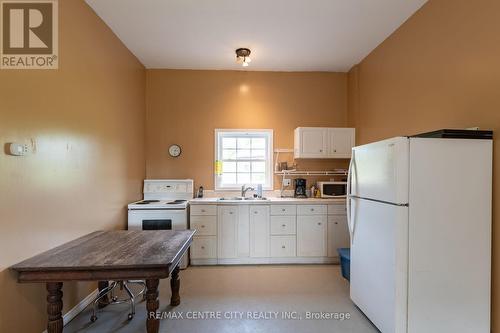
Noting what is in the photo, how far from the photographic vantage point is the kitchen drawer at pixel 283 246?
3.52 metres

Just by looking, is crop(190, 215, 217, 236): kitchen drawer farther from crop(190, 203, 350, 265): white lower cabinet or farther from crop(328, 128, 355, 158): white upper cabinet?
crop(328, 128, 355, 158): white upper cabinet

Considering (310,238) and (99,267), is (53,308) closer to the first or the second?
(99,267)

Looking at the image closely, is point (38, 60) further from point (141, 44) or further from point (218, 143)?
point (218, 143)

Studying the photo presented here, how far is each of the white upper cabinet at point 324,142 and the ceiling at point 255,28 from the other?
1065 millimetres

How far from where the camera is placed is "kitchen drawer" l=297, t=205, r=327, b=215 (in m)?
3.55

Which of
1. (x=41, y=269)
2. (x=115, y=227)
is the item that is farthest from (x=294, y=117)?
(x=41, y=269)

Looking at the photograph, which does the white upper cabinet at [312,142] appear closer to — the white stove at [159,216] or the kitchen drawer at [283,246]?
the kitchen drawer at [283,246]

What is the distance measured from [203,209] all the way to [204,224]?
0.21 metres

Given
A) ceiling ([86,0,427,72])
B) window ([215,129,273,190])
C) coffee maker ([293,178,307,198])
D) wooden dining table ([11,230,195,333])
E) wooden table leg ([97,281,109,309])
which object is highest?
ceiling ([86,0,427,72])

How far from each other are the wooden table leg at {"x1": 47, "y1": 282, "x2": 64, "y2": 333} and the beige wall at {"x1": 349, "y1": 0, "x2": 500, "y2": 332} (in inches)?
124

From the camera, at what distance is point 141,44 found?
10.7 ft

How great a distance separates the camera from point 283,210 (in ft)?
11.6

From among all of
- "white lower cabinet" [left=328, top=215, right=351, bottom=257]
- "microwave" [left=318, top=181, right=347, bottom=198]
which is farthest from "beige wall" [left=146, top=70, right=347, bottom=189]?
"white lower cabinet" [left=328, top=215, right=351, bottom=257]

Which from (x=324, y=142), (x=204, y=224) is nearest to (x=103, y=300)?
(x=204, y=224)
